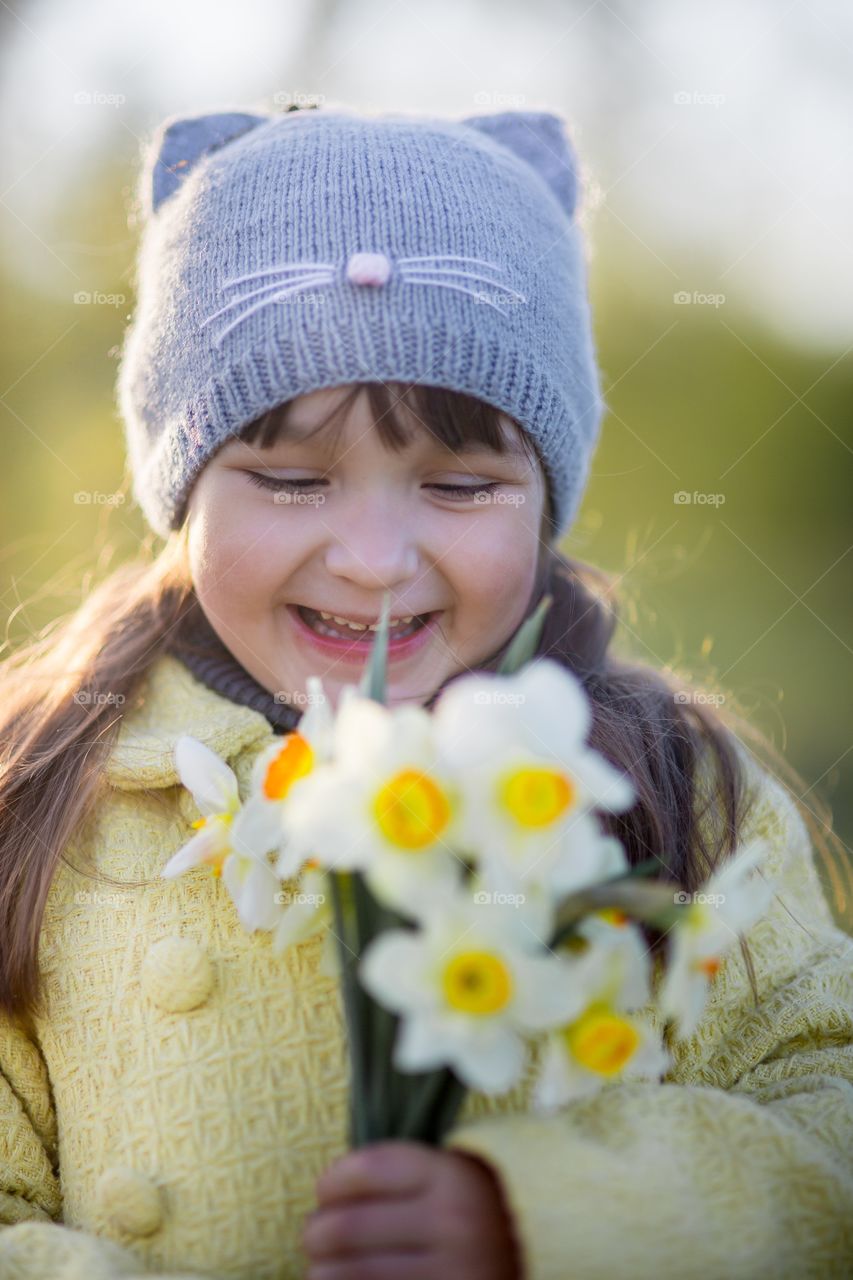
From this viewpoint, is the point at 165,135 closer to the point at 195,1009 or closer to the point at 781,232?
the point at 195,1009

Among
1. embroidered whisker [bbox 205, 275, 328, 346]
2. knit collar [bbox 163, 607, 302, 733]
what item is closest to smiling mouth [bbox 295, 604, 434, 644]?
knit collar [bbox 163, 607, 302, 733]

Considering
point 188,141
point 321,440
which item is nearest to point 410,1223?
point 321,440

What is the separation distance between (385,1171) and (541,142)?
4.48 feet

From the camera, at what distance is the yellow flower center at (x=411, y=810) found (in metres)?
0.68

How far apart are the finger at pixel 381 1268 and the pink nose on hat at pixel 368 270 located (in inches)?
37.9

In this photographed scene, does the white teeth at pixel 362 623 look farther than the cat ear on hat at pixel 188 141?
No

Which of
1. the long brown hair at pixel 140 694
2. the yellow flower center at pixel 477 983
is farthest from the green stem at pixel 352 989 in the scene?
the long brown hair at pixel 140 694

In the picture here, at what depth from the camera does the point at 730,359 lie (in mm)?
3814
